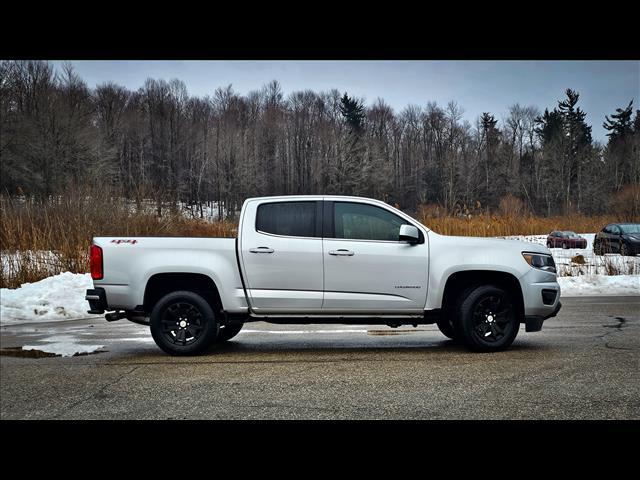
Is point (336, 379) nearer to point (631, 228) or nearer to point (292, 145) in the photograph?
point (631, 228)

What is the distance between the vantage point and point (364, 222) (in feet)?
21.8

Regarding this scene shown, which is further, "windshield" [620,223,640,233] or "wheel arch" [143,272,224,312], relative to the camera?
"windshield" [620,223,640,233]

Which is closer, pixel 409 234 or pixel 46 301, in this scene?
pixel 409 234

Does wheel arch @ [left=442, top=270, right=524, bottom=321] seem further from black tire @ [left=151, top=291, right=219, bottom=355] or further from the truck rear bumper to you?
the truck rear bumper

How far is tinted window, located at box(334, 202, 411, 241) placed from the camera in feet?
21.5

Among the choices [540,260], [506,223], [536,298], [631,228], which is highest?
[506,223]

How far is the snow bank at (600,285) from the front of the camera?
13.5 m

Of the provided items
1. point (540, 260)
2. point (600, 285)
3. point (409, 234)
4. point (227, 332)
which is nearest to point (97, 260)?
point (227, 332)

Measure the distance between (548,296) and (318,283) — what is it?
2.81 m

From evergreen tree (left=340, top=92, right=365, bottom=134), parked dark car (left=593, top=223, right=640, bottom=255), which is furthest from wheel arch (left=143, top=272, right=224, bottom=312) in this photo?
evergreen tree (left=340, top=92, right=365, bottom=134)

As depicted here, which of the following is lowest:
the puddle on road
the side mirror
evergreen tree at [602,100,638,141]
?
the puddle on road

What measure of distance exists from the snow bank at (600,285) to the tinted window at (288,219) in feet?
30.5

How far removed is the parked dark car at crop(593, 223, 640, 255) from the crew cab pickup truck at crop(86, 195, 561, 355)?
10.7m
